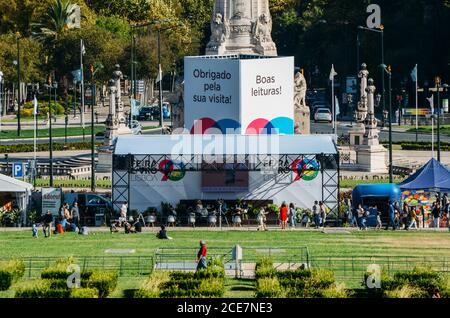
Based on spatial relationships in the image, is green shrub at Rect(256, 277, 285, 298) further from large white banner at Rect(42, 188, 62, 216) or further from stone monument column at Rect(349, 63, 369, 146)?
stone monument column at Rect(349, 63, 369, 146)

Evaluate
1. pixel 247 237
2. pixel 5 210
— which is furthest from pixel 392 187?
pixel 5 210

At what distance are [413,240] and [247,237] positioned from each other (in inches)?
254

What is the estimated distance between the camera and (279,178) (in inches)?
2837

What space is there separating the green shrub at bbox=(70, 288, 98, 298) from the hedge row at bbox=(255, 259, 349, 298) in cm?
456

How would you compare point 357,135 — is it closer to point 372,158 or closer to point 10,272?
point 372,158

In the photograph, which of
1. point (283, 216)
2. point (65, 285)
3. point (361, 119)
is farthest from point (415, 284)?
point (361, 119)

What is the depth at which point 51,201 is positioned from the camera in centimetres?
7000

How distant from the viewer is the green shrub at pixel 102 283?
159 ft

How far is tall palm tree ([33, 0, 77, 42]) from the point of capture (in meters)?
156

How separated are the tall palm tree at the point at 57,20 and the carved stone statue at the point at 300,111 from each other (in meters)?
58.5
